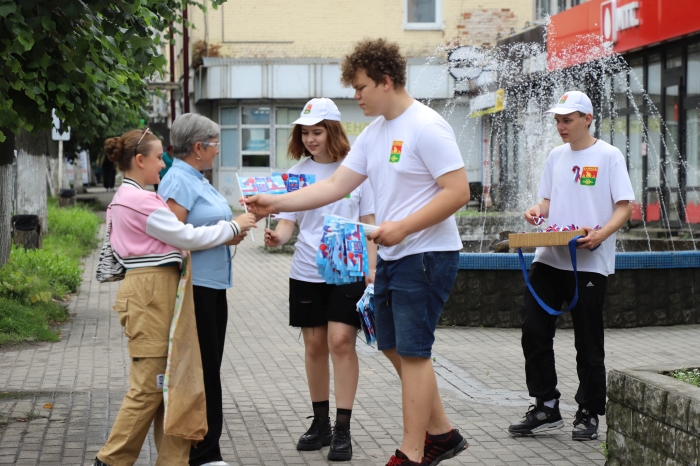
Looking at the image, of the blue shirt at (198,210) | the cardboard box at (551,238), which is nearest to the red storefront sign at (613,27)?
the cardboard box at (551,238)

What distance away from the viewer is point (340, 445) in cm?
549

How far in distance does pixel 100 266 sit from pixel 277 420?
6.40ft

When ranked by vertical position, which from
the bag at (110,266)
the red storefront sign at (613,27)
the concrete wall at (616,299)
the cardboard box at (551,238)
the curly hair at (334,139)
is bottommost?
the concrete wall at (616,299)

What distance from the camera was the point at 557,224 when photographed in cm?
606

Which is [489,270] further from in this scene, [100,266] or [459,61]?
[459,61]

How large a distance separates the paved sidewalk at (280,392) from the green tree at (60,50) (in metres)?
1.81

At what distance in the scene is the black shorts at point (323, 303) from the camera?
5555 mm

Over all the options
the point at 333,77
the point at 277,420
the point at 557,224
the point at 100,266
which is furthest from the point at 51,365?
the point at 333,77

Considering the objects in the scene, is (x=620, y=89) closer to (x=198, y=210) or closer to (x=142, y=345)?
(x=198, y=210)

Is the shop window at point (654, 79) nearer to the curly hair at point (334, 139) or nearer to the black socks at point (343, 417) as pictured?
the curly hair at point (334, 139)

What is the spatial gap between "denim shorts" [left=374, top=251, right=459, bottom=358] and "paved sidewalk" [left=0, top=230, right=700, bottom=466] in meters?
1.02

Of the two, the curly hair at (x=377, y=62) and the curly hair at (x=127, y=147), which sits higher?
the curly hair at (x=377, y=62)

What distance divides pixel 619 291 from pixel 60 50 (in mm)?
5825

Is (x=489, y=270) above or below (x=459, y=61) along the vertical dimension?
below
